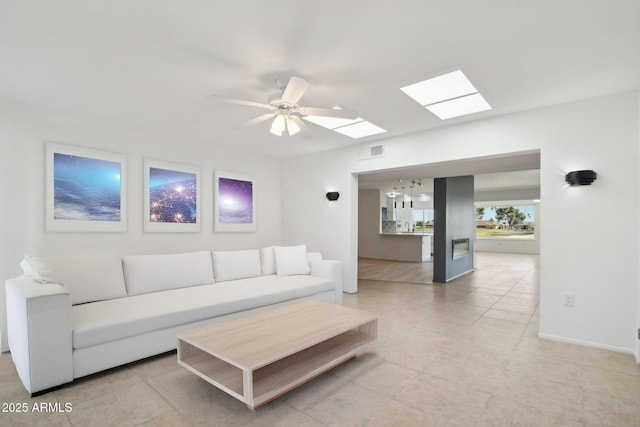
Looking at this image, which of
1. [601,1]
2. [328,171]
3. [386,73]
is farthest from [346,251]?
[601,1]

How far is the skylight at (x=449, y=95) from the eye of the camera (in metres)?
3.05

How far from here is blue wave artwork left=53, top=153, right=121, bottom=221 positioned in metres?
3.73

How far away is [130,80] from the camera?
9.84 ft

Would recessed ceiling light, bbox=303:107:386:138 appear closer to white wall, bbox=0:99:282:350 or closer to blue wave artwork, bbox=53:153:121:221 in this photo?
white wall, bbox=0:99:282:350

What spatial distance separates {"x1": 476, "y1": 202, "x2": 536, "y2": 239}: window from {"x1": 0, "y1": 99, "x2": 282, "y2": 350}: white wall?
12.9m

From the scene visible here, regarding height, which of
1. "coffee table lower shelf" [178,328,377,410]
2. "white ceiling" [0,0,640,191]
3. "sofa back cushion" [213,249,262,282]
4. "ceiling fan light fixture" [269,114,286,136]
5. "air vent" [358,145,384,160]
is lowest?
"coffee table lower shelf" [178,328,377,410]

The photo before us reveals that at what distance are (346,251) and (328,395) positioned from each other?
11.3 ft

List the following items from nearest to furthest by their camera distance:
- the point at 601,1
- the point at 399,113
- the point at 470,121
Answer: the point at 601,1
the point at 399,113
the point at 470,121

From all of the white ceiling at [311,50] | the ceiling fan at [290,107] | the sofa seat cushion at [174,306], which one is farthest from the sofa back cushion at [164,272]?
the ceiling fan at [290,107]

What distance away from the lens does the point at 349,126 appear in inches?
178

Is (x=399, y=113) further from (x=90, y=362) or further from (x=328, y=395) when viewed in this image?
(x=90, y=362)

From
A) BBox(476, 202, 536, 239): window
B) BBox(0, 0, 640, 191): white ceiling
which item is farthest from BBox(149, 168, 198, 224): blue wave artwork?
BBox(476, 202, 536, 239): window

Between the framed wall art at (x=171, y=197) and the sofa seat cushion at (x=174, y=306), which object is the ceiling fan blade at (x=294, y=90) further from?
the framed wall art at (x=171, y=197)

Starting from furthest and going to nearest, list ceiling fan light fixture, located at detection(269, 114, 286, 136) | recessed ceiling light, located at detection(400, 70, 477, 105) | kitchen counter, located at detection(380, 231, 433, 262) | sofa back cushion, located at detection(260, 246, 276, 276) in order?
1. kitchen counter, located at detection(380, 231, 433, 262)
2. sofa back cushion, located at detection(260, 246, 276, 276)
3. ceiling fan light fixture, located at detection(269, 114, 286, 136)
4. recessed ceiling light, located at detection(400, 70, 477, 105)
